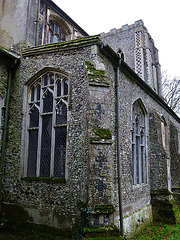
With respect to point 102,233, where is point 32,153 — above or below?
above

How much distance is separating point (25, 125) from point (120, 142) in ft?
11.1

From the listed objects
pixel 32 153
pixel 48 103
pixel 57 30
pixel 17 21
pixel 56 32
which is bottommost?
pixel 32 153

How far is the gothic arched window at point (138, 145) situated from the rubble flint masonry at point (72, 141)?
0.15ft

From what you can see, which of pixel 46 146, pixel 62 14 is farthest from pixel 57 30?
pixel 46 146

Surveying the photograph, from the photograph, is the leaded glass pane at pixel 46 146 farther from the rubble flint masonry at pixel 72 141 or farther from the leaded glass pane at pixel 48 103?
the leaded glass pane at pixel 48 103

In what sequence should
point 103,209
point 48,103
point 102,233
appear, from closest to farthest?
point 102,233 → point 103,209 → point 48,103

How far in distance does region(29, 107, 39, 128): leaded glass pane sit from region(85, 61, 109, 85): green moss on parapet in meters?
2.49

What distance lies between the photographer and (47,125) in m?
7.57

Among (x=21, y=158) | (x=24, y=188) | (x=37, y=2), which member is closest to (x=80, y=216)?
(x=24, y=188)

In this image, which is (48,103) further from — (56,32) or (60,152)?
(56,32)

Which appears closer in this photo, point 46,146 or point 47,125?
point 46,146

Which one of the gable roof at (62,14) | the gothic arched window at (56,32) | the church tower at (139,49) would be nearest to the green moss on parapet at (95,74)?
the gothic arched window at (56,32)

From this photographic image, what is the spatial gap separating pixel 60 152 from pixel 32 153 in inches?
47.4

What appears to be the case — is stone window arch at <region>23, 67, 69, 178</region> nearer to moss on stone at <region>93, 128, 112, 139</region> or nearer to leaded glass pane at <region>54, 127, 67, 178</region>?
leaded glass pane at <region>54, 127, 67, 178</region>
